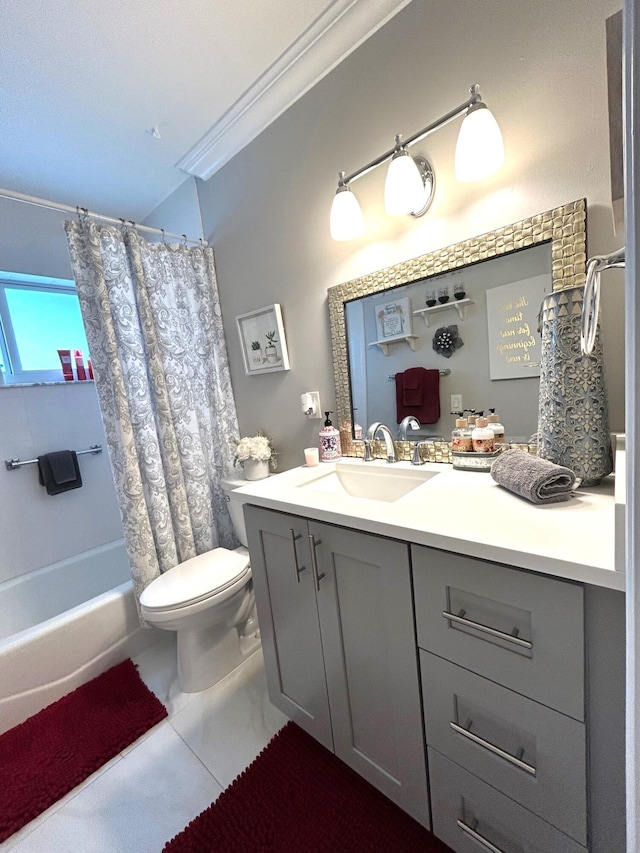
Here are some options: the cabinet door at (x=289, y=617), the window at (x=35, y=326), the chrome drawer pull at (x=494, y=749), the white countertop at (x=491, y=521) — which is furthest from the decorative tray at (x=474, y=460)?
the window at (x=35, y=326)

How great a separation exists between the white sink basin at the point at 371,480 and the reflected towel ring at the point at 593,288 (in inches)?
23.3

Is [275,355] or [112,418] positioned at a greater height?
[275,355]

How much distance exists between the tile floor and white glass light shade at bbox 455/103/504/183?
1951 mm

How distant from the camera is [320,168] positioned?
4.61ft

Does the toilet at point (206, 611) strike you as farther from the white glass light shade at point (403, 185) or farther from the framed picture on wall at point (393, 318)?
the white glass light shade at point (403, 185)

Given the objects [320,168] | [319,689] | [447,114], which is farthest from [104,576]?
[447,114]

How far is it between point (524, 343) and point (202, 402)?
1.50 metres

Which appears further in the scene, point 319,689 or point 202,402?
point 202,402

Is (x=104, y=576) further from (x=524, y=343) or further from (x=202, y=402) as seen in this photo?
(x=524, y=343)

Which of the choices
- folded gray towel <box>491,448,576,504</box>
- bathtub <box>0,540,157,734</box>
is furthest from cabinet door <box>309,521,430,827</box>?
bathtub <box>0,540,157,734</box>

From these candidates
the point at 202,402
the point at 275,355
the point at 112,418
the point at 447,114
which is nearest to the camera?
the point at 447,114

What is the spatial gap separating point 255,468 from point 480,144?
58.7 inches

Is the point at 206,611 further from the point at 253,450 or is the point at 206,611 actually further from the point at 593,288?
the point at 593,288

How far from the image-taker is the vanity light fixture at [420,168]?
94 cm
